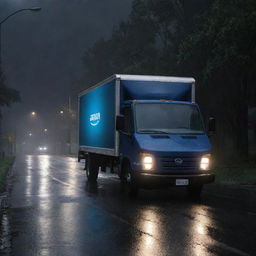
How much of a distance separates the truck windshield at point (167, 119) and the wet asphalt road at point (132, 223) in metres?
1.99

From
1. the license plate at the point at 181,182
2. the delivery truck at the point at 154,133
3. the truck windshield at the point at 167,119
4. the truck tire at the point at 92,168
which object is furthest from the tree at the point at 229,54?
the license plate at the point at 181,182

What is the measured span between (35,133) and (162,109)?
172218 mm

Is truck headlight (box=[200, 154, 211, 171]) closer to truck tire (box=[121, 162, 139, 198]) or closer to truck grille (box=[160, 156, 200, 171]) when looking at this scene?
truck grille (box=[160, 156, 200, 171])

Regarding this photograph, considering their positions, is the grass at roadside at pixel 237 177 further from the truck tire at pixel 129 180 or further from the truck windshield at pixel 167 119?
the truck tire at pixel 129 180

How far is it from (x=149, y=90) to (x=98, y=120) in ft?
9.72

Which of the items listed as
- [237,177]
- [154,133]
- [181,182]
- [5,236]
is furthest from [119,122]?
[237,177]

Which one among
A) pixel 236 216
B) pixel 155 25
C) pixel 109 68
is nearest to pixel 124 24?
pixel 109 68

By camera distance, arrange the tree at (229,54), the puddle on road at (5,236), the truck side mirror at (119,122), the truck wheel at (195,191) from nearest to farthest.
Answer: the puddle on road at (5,236) → the truck side mirror at (119,122) → the truck wheel at (195,191) → the tree at (229,54)

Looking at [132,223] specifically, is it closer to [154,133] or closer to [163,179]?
[163,179]

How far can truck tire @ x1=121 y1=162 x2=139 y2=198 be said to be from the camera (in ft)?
40.7

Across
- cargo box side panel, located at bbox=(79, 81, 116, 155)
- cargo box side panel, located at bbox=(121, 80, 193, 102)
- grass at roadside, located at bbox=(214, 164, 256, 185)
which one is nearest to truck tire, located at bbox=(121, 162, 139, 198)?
cargo box side panel, located at bbox=(79, 81, 116, 155)

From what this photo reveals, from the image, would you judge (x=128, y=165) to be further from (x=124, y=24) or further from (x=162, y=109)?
(x=124, y=24)

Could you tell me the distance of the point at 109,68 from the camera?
5656 cm

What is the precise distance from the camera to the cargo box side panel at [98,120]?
14.3 m
